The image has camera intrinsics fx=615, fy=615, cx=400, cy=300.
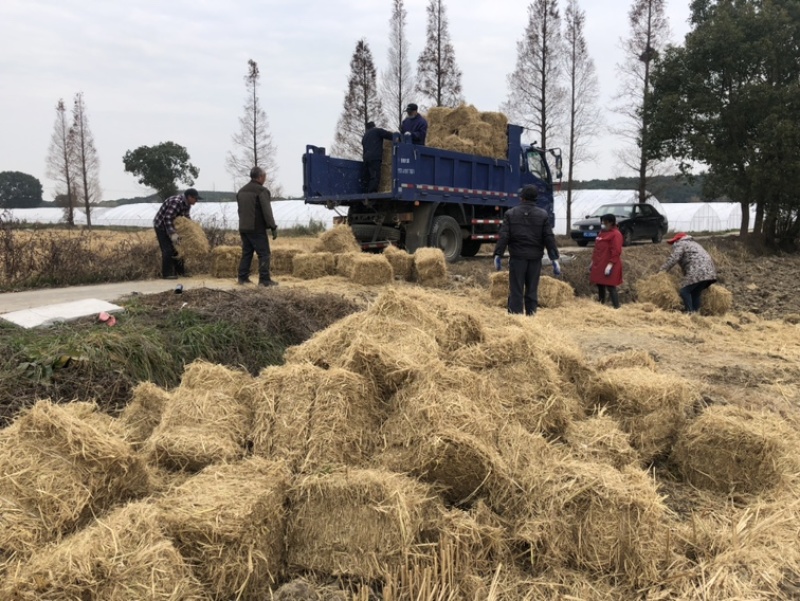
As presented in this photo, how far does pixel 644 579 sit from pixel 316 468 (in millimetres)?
1587

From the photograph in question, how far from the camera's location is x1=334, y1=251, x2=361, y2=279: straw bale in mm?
11141

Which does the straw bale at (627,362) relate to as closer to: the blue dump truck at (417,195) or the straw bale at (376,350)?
the straw bale at (376,350)

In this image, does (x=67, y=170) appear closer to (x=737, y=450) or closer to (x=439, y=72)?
(x=439, y=72)

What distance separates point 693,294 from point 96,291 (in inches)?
374

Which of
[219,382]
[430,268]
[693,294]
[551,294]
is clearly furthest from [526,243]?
[219,382]

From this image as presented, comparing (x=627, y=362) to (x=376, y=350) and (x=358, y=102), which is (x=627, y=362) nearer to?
(x=376, y=350)

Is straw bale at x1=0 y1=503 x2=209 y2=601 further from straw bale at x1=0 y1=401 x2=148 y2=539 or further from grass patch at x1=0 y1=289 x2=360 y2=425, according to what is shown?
grass patch at x1=0 y1=289 x2=360 y2=425

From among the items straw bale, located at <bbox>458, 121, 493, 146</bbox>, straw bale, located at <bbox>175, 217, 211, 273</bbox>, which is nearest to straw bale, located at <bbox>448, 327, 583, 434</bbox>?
straw bale, located at <bbox>175, 217, 211, 273</bbox>

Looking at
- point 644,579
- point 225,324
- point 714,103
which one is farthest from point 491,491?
point 714,103

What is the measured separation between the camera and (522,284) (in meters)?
8.23

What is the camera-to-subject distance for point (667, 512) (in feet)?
10.8

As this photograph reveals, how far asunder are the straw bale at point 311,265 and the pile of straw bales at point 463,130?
469cm

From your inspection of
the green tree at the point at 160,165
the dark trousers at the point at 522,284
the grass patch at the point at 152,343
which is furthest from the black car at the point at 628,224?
the green tree at the point at 160,165

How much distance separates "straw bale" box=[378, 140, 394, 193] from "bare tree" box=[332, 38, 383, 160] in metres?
13.2
